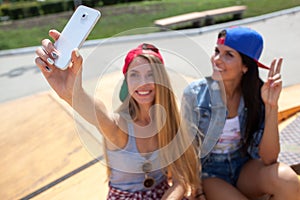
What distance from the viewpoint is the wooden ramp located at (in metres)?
2.65

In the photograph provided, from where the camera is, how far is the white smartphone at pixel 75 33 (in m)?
1.52

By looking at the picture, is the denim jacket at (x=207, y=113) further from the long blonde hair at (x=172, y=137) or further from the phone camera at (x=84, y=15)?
the phone camera at (x=84, y=15)

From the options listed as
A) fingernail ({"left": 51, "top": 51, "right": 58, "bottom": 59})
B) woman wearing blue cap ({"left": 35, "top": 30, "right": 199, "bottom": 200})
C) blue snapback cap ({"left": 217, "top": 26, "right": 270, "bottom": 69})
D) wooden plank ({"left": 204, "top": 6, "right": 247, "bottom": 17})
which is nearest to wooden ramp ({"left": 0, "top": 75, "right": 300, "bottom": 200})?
woman wearing blue cap ({"left": 35, "top": 30, "right": 199, "bottom": 200})

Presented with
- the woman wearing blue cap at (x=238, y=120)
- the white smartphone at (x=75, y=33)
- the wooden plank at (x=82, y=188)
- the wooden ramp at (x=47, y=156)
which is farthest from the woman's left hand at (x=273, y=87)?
the wooden plank at (x=82, y=188)

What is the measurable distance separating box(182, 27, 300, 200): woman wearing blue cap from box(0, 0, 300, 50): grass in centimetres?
664

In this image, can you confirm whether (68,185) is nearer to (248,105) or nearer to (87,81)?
(87,81)

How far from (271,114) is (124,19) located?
30.3 ft

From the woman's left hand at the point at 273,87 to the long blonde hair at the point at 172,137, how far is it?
0.49 m

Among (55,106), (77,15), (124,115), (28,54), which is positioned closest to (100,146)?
(124,115)

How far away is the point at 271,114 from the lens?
6.77ft

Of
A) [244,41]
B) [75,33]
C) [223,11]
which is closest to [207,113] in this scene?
[244,41]

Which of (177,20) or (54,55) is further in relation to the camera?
(177,20)

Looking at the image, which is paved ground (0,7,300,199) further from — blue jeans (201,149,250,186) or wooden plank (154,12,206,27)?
wooden plank (154,12,206,27)

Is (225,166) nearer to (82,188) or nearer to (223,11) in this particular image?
(82,188)
